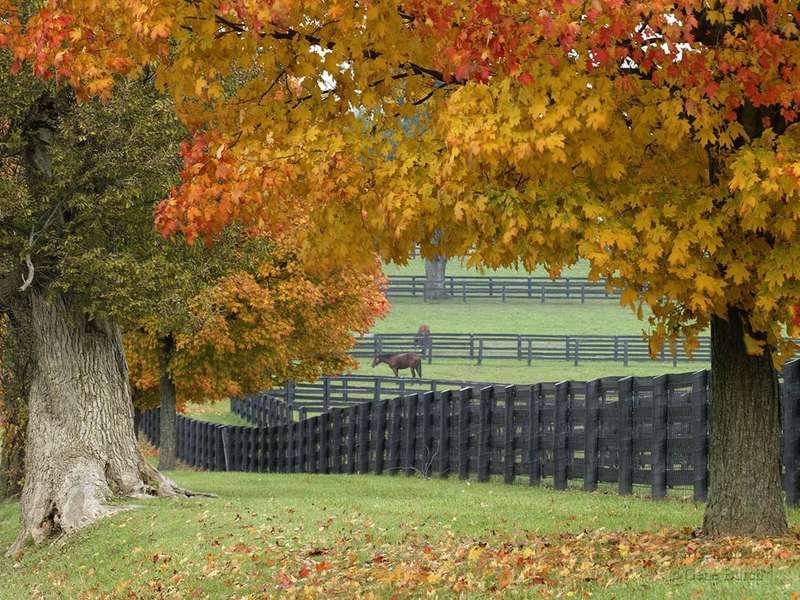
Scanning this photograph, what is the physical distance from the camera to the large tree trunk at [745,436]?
11688 mm

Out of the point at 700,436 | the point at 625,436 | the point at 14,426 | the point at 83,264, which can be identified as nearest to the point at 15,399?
the point at 14,426

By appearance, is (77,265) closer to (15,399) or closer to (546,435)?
(15,399)

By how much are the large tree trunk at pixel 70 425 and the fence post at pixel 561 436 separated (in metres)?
6.32

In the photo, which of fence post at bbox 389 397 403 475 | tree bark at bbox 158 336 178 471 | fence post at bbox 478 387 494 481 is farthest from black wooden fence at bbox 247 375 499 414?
fence post at bbox 478 387 494 481

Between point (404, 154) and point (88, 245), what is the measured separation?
879 centimetres

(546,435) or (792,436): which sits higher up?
(792,436)

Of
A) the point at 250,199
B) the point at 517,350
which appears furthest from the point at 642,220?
the point at 517,350

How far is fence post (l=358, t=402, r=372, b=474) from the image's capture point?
28594mm

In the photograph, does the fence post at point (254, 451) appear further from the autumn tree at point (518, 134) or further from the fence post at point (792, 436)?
the autumn tree at point (518, 134)

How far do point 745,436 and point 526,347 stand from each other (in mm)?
45634

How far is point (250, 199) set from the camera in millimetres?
10562

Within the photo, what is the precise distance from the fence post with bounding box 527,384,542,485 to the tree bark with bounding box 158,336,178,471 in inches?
480

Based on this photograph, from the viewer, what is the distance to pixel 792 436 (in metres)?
15.5

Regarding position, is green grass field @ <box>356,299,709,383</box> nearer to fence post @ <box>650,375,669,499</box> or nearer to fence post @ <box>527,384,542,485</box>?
fence post @ <box>527,384,542,485</box>
